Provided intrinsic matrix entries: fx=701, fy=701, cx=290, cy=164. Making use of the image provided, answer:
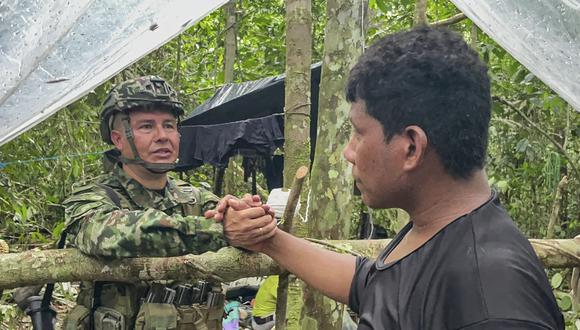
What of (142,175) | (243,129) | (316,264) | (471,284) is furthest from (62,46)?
(243,129)

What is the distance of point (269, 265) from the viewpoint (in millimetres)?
2713

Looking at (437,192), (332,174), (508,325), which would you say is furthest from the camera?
(332,174)

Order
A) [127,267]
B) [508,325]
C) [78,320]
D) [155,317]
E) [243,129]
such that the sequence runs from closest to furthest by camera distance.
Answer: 1. [508,325]
2. [127,267]
3. [155,317]
4. [78,320]
5. [243,129]

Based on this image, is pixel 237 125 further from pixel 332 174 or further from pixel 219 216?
pixel 219 216

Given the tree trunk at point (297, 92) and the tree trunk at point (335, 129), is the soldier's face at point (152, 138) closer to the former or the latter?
→ the tree trunk at point (297, 92)

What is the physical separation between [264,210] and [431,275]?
2.99ft

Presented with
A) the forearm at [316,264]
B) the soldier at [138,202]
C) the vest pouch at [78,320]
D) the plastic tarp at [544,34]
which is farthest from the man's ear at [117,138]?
the plastic tarp at [544,34]

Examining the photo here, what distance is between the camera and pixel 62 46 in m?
2.31

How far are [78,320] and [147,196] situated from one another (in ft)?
1.93

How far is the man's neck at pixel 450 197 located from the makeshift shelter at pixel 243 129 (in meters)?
5.41

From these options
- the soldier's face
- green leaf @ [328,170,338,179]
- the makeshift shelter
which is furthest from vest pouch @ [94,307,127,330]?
the makeshift shelter

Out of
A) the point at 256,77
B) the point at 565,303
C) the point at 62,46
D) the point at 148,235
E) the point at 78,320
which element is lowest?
the point at 565,303

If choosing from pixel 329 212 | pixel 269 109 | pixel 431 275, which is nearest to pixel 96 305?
pixel 329 212

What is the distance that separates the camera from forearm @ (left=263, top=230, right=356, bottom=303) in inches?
86.1
